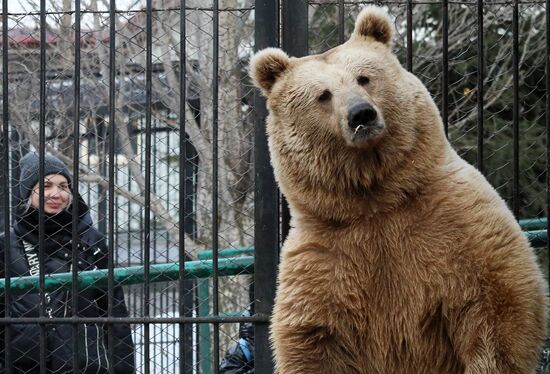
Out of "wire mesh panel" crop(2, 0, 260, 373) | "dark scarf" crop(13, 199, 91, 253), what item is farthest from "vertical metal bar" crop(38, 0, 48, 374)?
"dark scarf" crop(13, 199, 91, 253)

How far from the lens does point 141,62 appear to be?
7.77 meters

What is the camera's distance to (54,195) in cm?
499

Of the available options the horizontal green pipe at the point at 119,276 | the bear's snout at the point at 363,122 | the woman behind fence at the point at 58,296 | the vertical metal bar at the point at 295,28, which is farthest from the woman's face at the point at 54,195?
the bear's snout at the point at 363,122

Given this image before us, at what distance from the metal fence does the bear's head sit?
0.71 metres

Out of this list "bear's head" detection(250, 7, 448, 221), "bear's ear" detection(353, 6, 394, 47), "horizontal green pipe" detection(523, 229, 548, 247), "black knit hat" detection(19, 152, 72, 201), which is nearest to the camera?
"bear's head" detection(250, 7, 448, 221)

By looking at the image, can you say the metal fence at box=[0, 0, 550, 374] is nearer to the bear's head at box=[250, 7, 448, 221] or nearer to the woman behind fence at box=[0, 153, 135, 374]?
the woman behind fence at box=[0, 153, 135, 374]

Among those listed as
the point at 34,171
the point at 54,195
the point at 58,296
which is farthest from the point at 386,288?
the point at 34,171

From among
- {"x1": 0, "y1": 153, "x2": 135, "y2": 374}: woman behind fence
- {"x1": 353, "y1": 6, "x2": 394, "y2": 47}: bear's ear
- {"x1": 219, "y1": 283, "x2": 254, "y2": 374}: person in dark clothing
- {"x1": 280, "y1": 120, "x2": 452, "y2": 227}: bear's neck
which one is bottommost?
{"x1": 219, "y1": 283, "x2": 254, "y2": 374}: person in dark clothing

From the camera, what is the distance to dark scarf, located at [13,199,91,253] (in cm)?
491

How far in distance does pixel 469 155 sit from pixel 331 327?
577 centimetres

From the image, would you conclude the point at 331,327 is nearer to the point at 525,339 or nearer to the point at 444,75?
the point at 525,339

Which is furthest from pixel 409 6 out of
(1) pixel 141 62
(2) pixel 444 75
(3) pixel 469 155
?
(3) pixel 469 155

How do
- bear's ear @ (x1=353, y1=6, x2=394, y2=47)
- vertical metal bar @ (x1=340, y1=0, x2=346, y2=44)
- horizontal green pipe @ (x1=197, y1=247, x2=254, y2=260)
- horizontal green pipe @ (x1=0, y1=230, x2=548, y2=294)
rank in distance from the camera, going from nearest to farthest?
bear's ear @ (x1=353, y1=6, x2=394, y2=47) < vertical metal bar @ (x1=340, y1=0, x2=346, y2=44) < horizontal green pipe @ (x1=0, y1=230, x2=548, y2=294) < horizontal green pipe @ (x1=197, y1=247, x2=254, y2=260)

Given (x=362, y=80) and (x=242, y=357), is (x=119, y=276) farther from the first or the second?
(x=362, y=80)
